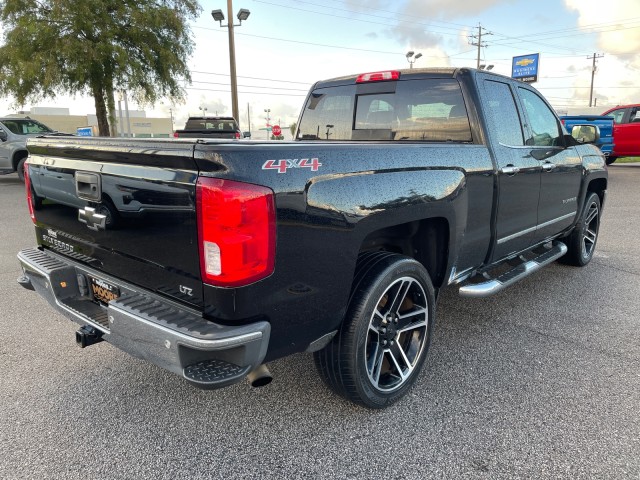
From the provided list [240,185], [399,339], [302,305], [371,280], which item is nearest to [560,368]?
[399,339]

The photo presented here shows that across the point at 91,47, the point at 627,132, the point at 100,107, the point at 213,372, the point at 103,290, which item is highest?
the point at 91,47

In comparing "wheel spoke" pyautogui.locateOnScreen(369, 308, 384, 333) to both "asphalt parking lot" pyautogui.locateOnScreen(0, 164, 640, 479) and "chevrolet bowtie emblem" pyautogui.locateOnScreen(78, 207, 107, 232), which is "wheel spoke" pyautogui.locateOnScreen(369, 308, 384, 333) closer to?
"asphalt parking lot" pyautogui.locateOnScreen(0, 164, 640, 479)

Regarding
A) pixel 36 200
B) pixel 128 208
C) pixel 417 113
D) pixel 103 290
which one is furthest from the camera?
pixel 417 113

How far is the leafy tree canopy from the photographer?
16312 mm

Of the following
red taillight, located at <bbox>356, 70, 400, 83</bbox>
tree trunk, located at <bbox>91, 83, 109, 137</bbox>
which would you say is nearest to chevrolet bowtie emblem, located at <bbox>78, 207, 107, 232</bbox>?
red taillight, located at <bbox>356, 70, 400, 83</bbox>

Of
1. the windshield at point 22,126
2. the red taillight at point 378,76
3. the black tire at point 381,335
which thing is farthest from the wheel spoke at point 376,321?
the windshield at point 22,126

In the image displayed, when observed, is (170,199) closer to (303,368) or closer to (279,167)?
(279,167)

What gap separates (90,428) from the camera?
260 centimetres

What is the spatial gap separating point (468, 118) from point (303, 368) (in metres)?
2.07

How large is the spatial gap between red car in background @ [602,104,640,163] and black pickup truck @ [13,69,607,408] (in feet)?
49.1

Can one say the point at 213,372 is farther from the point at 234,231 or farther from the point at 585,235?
the point at 585,235

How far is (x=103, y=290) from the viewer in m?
2.62

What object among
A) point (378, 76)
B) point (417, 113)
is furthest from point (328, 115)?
point (417, 113)

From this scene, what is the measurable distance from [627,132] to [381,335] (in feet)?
56.0
